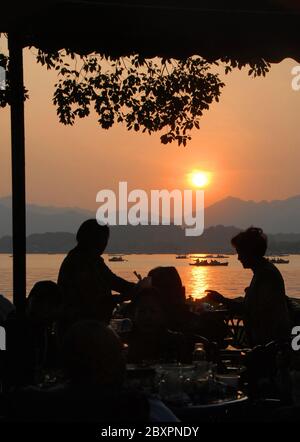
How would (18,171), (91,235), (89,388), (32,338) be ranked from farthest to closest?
(91,235)
(18,171)
(32,338)
(89,388)

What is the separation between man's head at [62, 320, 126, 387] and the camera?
2496 mm

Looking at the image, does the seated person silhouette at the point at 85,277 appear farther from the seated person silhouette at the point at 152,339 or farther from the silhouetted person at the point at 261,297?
the silhouetted person at the point at 261,297

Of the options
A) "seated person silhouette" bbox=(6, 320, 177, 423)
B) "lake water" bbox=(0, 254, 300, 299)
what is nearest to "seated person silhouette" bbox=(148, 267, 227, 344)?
"lake water" bbox=(0, 254, 300, 299)

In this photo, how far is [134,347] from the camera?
→ 5.17m

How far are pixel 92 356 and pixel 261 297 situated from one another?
109 inches

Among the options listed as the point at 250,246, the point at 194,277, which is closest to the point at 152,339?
the point at 250,246

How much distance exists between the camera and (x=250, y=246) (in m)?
5.22

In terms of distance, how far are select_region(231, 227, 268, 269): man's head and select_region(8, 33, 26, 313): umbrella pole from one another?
1.42 m

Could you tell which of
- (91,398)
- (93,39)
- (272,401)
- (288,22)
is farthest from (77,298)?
(91,398)

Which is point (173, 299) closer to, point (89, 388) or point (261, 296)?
point (261, 296)

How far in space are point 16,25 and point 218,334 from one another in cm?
343

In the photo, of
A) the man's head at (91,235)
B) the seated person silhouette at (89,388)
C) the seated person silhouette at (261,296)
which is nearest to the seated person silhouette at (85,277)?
the man's head at (91,235)

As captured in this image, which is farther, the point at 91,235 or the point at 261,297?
the point at 91,235

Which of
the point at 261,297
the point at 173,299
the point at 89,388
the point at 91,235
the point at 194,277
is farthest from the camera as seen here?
the point at 194,277
